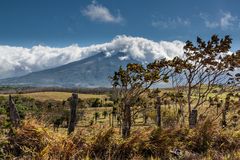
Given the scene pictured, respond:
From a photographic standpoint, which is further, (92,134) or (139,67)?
(139,67)

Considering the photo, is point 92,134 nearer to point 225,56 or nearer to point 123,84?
point 123,84

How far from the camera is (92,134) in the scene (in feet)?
31.2

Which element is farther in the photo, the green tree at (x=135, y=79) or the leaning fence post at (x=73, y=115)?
the green tree at (x=135, y=79)

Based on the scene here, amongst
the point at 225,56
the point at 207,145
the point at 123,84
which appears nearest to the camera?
the point at 207,145

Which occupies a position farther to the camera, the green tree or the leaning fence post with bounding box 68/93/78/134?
the green tree

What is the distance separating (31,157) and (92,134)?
85.4 inches

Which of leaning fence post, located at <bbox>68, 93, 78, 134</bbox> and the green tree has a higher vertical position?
the green tree

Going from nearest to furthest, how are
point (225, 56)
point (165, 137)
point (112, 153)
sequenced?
point (112, 153)
point (165, 137)
point (225, 56)

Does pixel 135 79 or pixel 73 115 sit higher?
pixel 135 79

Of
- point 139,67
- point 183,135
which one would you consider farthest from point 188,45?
point 183,135

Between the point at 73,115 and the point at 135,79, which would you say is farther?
the point at 135,79

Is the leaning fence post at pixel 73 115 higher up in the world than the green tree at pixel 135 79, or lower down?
lower down

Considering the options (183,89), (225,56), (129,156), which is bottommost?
(129,156)

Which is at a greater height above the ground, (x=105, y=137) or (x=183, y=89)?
(x=183, y=89)
